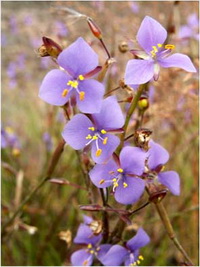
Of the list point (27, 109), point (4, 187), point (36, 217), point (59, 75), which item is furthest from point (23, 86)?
point (59, 75)

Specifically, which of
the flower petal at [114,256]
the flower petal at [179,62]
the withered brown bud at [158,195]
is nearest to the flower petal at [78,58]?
the flower petal at [179,62]

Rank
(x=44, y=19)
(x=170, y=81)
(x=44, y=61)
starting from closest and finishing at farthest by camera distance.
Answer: (x=170, y=81) → (x=44, y=61) → (x=44, y=19)

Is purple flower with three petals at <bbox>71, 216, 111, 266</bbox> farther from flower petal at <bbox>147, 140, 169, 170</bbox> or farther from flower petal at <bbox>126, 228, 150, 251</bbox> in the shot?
flower petal at <bbox>147, 140, 169, 170</bbox>

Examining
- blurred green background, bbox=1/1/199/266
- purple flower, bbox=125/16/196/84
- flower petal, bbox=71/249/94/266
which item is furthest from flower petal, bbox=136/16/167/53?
flower petal, bbox=71/249/94/266

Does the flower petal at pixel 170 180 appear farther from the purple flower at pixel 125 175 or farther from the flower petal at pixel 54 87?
the flower petal at pixel 54 87

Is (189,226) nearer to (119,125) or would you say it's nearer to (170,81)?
(170,81)

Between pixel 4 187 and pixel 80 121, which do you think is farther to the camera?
pixel 4 187
